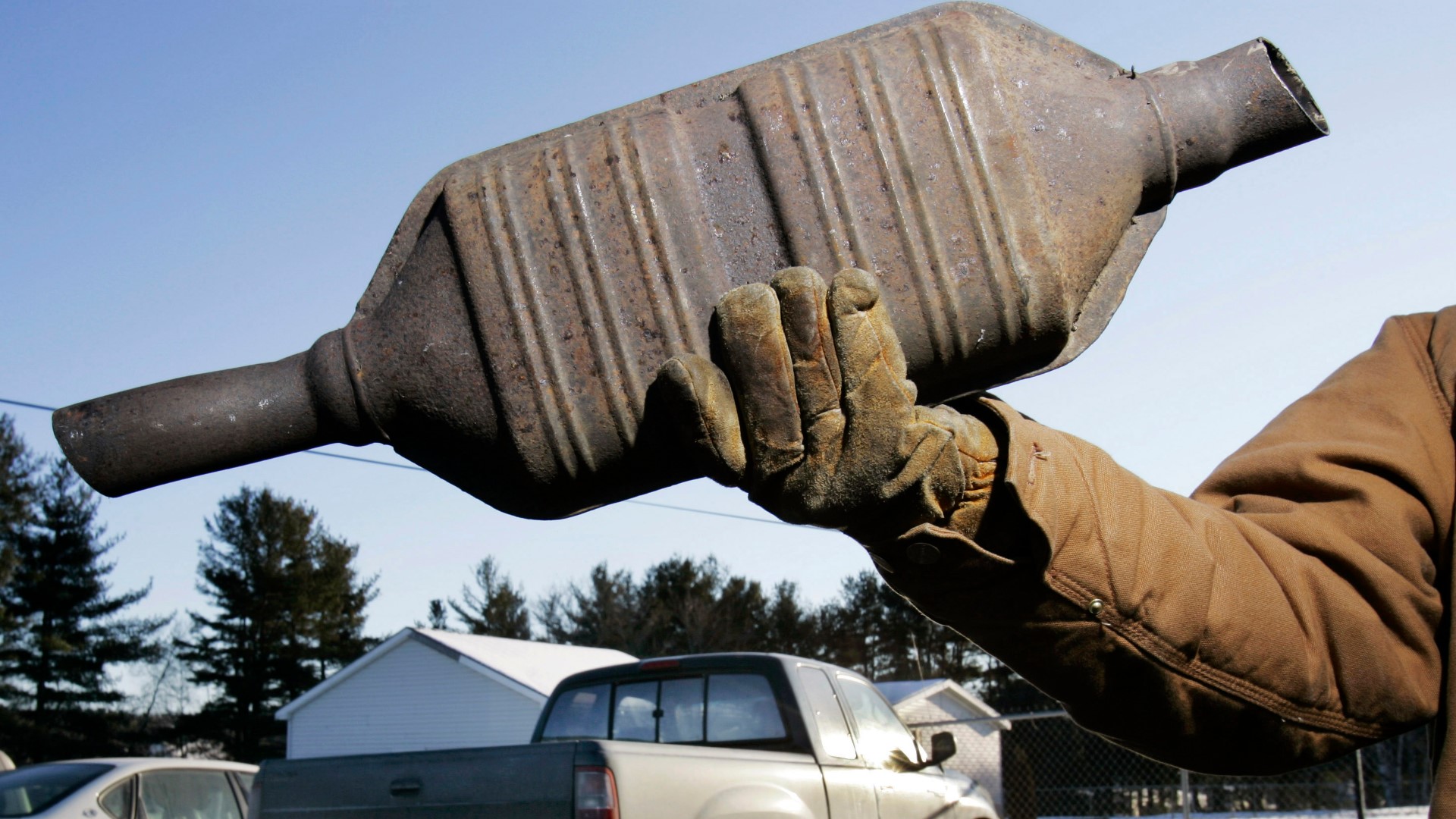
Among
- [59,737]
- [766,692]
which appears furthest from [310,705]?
[766,692]

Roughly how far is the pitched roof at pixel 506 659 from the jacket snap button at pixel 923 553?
65.2ft

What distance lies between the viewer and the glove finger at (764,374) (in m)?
1.34

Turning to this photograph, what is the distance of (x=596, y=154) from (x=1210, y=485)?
125cm

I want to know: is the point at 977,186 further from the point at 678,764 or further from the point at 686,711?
the point at 686,711

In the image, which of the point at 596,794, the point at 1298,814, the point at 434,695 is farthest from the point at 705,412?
the point at 434,695

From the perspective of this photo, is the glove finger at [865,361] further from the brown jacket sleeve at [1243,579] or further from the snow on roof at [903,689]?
the snow on roof at [903,689]

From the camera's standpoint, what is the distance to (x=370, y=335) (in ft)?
5.09

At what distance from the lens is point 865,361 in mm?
1325

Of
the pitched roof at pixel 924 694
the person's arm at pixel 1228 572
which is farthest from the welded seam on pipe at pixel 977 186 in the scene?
the pitched roof at pixel 924 694

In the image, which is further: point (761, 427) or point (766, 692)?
point (766, 692)

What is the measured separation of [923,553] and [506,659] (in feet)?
73.7

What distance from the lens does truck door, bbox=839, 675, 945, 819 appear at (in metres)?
6.04

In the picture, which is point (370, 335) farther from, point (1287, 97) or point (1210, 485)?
point (1210, 485)

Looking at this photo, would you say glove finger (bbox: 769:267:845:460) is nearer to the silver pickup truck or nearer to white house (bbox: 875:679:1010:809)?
the silver pickup truck
